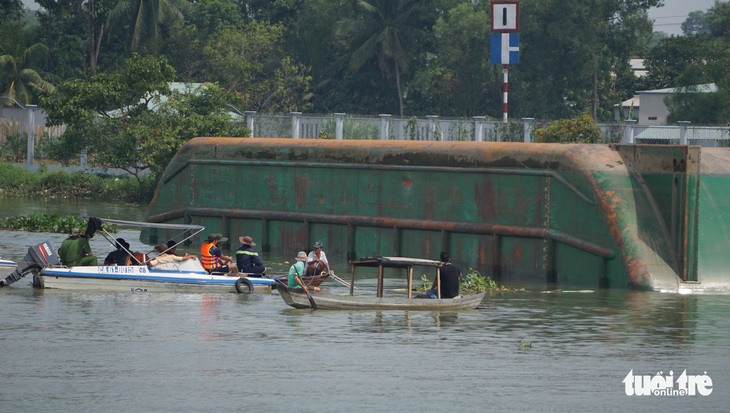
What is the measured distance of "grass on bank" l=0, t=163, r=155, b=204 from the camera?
58156 millimetres

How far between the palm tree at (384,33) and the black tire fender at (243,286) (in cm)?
5421

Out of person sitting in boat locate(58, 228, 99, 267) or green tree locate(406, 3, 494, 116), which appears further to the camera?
green tree locate(406, 3, 494, 116)

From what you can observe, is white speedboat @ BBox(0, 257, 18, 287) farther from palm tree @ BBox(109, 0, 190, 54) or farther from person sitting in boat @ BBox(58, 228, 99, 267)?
palm tree @ BBox(109, 0, 190, 54)

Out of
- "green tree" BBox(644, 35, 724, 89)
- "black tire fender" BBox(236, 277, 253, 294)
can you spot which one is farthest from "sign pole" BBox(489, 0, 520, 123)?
"green tree" BBox(644, 35, 724, 89)

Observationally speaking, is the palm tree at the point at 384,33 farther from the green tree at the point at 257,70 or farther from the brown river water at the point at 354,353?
the brown river water at the point at 354,353

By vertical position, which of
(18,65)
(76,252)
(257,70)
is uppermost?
(257,70)

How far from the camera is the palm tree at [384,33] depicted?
80.9 m

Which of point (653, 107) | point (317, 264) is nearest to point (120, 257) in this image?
point (317, 264)

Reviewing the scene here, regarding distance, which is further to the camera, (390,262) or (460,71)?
(460,71)

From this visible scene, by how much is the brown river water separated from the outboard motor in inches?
11.4

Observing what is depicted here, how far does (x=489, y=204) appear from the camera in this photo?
3008 centimetres

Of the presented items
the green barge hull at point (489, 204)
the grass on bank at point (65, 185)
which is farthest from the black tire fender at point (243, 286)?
the grass on bank at point (65, 185)

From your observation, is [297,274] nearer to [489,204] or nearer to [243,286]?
[243,286]

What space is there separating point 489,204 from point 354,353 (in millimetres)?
10411
